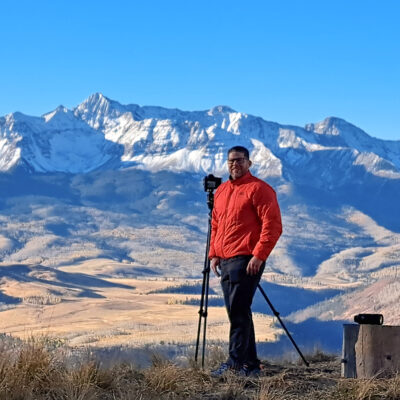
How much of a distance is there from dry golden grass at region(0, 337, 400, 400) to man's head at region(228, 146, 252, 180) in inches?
110

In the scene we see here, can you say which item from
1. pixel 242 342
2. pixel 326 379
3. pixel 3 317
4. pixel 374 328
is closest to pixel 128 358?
pixel 242 342

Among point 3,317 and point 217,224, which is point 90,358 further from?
point 3,317

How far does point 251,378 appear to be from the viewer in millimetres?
10438

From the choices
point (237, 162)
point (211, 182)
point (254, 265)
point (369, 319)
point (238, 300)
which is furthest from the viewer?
point (211, 182)

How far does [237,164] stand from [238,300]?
75.1 inches

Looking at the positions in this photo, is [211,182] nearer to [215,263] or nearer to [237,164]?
[237,164]

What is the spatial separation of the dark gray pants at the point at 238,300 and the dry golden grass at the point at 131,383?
2.04 ft

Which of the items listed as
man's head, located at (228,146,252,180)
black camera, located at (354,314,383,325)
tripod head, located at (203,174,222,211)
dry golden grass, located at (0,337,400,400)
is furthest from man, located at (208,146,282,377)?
black camera, located at (354,314,383,325)

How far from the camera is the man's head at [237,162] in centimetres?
1114

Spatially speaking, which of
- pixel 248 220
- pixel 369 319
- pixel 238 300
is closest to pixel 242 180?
pixel 248 220

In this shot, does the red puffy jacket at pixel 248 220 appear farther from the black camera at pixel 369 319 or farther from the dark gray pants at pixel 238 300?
the black camera at pixel 369 319

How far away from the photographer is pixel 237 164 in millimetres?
11133

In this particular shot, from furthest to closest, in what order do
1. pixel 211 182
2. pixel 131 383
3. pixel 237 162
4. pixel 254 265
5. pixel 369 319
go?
pixel 211 182
pixel 237 162
pixel 369 319
pixel 254 265
pixel 131 383

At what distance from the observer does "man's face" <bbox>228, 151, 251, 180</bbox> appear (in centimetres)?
1114
